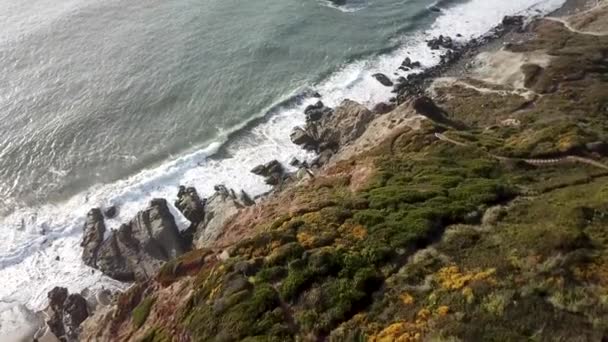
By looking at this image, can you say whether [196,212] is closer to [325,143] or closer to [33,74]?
[325,143]

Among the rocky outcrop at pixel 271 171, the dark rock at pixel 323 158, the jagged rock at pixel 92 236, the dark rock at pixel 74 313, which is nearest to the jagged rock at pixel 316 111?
the dark rock at pixel 323 158

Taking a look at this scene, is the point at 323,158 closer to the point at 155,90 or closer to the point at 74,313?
the point at 155,90

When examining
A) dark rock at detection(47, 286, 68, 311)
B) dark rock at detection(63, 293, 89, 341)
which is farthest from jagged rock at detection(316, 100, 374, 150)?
dark rock at detection(47, 286, 68, 311)

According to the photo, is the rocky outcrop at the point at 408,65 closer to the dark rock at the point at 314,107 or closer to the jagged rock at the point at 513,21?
the dark rock at the point at 314,107

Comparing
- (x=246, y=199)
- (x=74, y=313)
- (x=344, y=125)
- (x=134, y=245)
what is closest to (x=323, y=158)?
(x=344, y=125)

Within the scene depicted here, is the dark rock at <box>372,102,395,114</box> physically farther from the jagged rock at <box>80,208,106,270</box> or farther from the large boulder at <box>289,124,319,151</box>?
the jagged rock at <box>80,208,106,270</box>

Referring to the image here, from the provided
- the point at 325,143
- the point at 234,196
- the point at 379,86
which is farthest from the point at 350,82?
the point at 234,196
